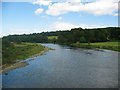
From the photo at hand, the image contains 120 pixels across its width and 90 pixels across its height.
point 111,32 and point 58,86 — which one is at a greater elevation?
point 111,32

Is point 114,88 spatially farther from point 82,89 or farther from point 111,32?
point 111,32

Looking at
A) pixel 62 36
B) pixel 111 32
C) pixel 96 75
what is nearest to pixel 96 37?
pixel 111 32

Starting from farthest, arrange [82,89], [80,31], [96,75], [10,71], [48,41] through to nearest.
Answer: [48,41], [80,31], [10,71], [96,75], [82,89]

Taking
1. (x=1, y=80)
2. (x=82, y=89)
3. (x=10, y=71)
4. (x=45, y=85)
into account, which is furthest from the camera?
(x=10, y=71)

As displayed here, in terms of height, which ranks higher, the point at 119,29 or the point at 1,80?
the point at 119,29

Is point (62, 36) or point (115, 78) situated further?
point (62, 36)

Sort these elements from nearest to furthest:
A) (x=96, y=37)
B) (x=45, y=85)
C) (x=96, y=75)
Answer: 1. (x=45, y=85)
2. (x=96, y=75)
3. (x=96, y=37)

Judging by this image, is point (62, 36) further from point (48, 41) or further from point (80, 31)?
point (48, 41)

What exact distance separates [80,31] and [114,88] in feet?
323

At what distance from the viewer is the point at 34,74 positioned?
34.0 meters

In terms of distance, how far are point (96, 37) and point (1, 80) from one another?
85648 millimetres

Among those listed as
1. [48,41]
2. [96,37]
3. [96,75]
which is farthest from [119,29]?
[96,75]

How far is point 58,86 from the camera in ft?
85.5

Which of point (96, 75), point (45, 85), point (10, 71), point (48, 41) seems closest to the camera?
point (45, 85)
